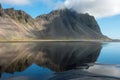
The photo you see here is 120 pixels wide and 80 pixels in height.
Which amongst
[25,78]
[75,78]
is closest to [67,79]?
[75,78]

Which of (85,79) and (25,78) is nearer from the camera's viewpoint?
(85,79)

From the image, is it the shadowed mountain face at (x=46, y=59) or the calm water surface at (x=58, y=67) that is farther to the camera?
the shadowed mountain face at (x=46, y=59)

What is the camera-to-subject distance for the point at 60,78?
3042cm

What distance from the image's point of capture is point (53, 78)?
30.8 meters

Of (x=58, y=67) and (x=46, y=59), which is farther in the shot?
(x=46, y=59)

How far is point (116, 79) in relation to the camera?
98.1 ft

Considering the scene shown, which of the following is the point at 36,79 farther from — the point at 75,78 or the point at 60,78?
the point at 75,78

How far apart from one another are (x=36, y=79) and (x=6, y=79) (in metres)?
4.14

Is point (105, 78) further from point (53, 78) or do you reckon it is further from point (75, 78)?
point (53, 78)

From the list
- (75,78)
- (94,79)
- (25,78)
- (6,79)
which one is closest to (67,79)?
(75,78)

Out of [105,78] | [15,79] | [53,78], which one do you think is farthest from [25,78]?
[105,78]

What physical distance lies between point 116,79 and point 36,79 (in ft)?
35.1

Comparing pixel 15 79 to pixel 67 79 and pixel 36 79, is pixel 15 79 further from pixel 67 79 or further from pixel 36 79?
pixel 67 79

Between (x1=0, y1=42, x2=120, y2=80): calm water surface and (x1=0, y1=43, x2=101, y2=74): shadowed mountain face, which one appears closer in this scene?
(x1=0, y1=42, x2=120, y2=80): calm water surface
